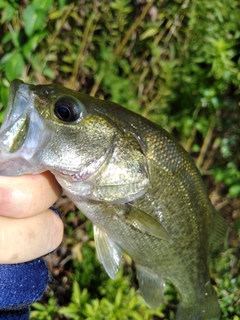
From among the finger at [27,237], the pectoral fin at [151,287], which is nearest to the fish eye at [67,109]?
the finger at [27,237]

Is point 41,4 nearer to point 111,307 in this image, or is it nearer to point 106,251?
point 106,251

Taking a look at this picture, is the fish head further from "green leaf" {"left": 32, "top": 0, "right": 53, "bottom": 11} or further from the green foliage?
the green foliage

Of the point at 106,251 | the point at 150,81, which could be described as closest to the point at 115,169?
the point at 106,251

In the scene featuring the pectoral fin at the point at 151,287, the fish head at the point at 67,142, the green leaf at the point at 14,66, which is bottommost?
the pectoral fin at the point at 151,287

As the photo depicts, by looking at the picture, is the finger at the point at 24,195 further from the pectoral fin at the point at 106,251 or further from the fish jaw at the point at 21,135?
the pectoral fin at the point at 106,251

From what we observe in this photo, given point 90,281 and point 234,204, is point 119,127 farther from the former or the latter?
point 234,204

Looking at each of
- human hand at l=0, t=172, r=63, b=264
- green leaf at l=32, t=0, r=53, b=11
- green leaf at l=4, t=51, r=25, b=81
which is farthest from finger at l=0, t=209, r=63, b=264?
green leaf at l=32, t=0, r=53, b=11

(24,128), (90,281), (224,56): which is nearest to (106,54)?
(224,56)
